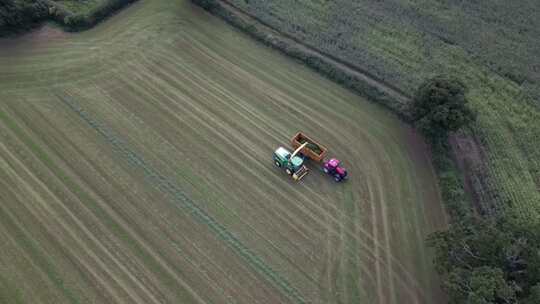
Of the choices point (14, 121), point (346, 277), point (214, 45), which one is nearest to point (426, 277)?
point (346, 277)

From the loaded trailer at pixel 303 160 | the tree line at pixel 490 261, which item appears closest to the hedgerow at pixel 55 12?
the loaded trailer at pixel 303 160

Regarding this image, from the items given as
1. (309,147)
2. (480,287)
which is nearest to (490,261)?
(480,287)

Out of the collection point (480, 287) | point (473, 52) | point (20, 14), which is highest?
point (473, 52)

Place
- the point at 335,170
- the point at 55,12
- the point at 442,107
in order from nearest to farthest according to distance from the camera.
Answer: the point at 442,107 → the point at 335,170 → the point at 55,12

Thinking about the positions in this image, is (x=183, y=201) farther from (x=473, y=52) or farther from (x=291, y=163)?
(x=473, y=52)

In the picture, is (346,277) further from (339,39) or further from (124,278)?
(339,39)

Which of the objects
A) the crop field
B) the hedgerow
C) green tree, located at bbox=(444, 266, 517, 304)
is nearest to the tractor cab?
the crop field
